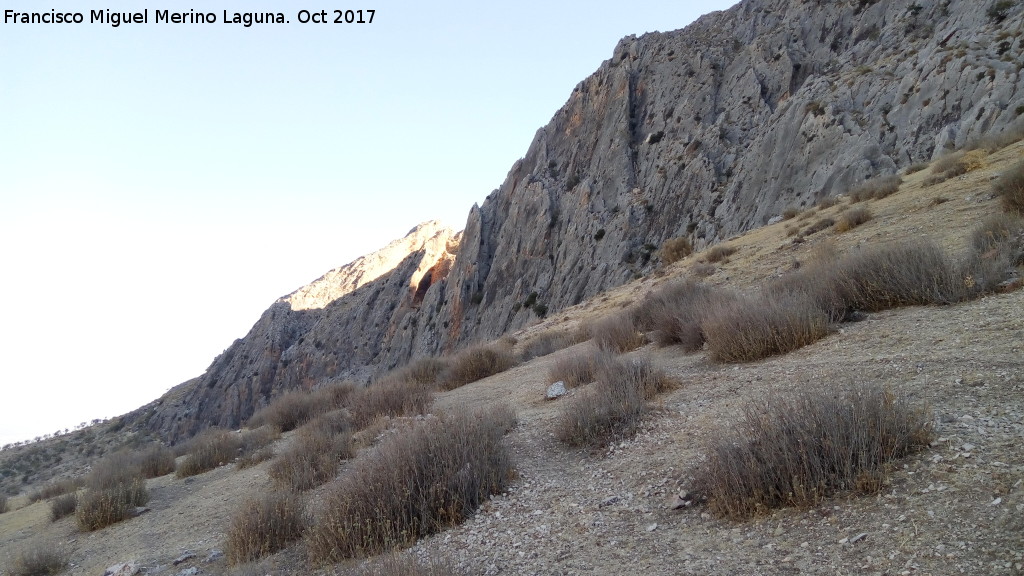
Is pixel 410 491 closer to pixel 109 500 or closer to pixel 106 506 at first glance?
pixel 106 506

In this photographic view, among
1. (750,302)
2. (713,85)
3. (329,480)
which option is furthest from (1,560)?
(713,85)

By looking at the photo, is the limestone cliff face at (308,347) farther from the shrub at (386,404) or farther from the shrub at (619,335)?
the shrub at (386,404)

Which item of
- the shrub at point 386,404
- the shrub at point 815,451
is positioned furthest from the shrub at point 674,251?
the shrub at point 815,451

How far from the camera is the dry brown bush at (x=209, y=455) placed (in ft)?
39.1

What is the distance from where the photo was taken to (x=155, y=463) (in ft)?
43.1

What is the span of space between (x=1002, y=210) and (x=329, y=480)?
1187cm

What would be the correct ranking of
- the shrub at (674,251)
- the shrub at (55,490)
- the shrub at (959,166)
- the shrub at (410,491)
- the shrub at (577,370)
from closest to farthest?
the shrub at (410,491)
the shrub at (577,370)
the shrub at (55,490)
the shrub at (959,166)
the shrub at (674,251)

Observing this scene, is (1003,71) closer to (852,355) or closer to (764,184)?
(764,184)

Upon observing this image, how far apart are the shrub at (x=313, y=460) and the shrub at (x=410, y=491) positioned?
226 cm

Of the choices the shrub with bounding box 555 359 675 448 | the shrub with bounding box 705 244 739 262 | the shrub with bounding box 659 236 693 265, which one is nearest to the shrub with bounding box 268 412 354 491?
the shrub with bounding box 555 359 675 448

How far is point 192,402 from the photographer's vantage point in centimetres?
6247

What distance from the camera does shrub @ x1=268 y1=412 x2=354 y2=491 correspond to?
7.60 metres

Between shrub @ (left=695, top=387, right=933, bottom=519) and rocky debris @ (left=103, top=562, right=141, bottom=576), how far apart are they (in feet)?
19.1

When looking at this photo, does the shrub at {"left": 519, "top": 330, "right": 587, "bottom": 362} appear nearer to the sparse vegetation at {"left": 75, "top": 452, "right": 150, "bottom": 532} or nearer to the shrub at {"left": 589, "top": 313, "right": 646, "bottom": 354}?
the shrub at {"left": 589, "top": 313, "right": 646, "bottom": 354}
